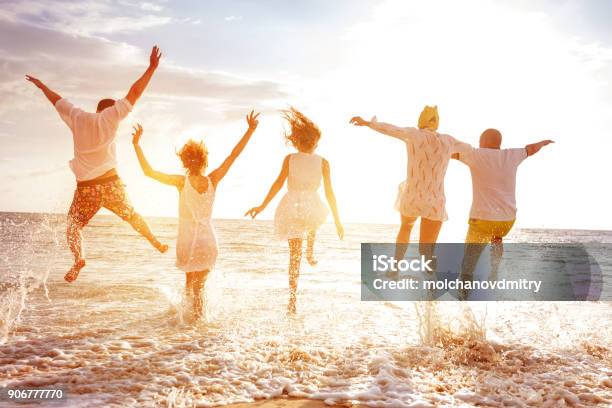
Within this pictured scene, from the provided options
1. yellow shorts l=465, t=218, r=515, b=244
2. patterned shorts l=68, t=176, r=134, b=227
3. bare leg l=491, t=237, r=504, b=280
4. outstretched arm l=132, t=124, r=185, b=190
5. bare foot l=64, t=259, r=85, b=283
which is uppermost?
outstretched arm l=132, t=124, r=185, b=190

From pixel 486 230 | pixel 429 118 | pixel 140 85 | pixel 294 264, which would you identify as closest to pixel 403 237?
pixel 486 230

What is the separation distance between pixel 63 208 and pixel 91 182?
78 centimetres

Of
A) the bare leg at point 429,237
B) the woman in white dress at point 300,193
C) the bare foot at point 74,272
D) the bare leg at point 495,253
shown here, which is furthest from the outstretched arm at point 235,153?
the bare leg at point 495,253

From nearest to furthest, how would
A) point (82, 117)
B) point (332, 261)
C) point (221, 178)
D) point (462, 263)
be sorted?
point (82, 117), point (221, 178), point (462, 263), point (332, 261)

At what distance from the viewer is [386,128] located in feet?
21.0

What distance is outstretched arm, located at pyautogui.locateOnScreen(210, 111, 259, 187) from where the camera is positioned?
6254mm

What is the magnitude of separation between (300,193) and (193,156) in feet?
5.07

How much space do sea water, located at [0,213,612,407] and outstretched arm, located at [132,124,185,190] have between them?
4.48 ft

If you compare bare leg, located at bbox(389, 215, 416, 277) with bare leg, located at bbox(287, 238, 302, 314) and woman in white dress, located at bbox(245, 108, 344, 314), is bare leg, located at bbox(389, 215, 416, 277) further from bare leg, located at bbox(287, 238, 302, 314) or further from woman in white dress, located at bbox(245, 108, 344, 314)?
bare leg, located at bbox(287, 238, 302, 314)

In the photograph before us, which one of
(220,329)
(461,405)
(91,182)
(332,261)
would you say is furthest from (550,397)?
(332,261)

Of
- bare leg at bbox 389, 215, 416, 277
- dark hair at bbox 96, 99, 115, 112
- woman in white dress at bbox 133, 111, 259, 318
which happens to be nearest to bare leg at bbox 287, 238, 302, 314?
woman in white dress at bbox 133, 111, 259, 318

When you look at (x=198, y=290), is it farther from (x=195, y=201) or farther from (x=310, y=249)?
(x=310, y=249)

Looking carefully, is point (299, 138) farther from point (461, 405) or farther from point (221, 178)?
point (461, 405)

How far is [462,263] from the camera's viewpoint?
22.3 ft
